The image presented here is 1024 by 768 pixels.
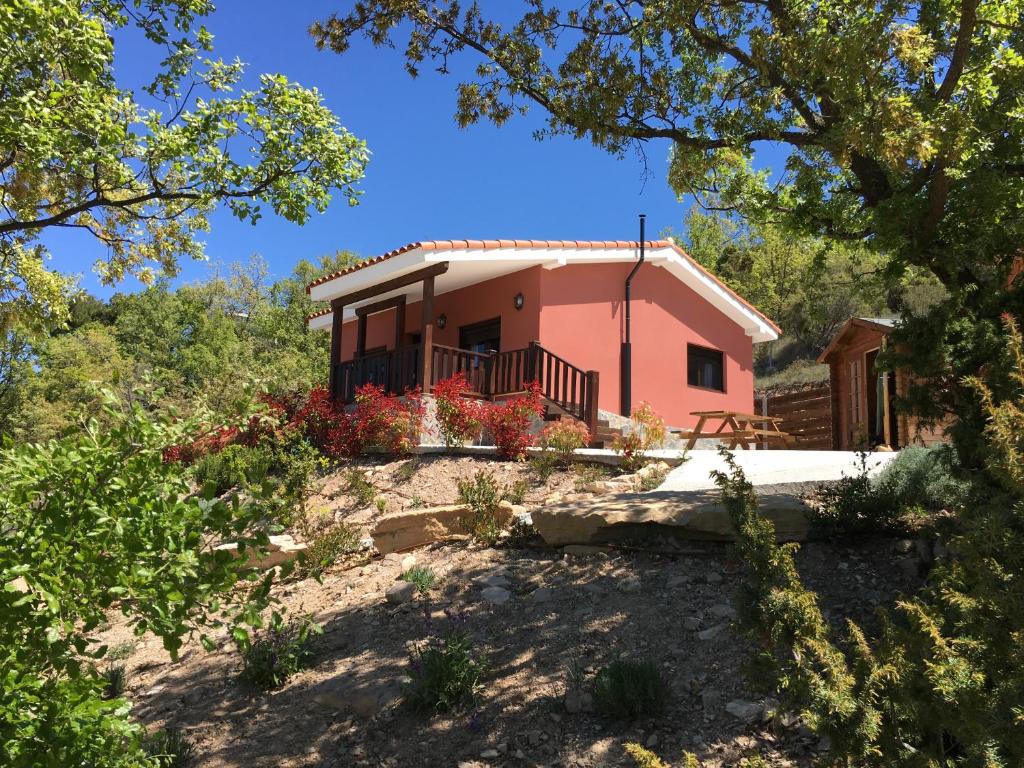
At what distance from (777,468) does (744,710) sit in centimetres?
587

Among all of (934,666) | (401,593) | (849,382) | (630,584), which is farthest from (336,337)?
(934,666)

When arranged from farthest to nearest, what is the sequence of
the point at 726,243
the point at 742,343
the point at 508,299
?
1. the point at 726,243
2. the point at 742,343
3. the point at 508,299

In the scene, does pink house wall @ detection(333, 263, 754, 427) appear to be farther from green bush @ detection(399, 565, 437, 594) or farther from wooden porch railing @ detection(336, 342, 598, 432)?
green bush @ detection(399, 565, 437, 594)

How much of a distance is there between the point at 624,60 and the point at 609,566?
15.0ft

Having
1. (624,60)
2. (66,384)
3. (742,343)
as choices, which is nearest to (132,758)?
(624,60)

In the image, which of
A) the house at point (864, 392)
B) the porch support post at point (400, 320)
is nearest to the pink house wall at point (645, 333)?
the house at point (864, 392)

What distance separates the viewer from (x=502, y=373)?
13.5m

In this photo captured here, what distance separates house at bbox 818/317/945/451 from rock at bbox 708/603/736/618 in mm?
8835

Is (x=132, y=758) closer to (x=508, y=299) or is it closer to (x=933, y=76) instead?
(x=933, y=76)

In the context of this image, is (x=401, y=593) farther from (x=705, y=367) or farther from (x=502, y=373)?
(x=705, y=367)

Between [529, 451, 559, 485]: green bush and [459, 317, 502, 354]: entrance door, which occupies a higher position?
[459, 317, 502, 354]: entrance door

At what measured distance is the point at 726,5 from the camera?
251 inches

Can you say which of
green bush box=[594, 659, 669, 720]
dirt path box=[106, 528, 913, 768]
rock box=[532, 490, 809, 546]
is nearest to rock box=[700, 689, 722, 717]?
dirt path box=[106, 528, 913, 768]

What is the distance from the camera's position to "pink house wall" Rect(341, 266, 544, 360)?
14.1m
